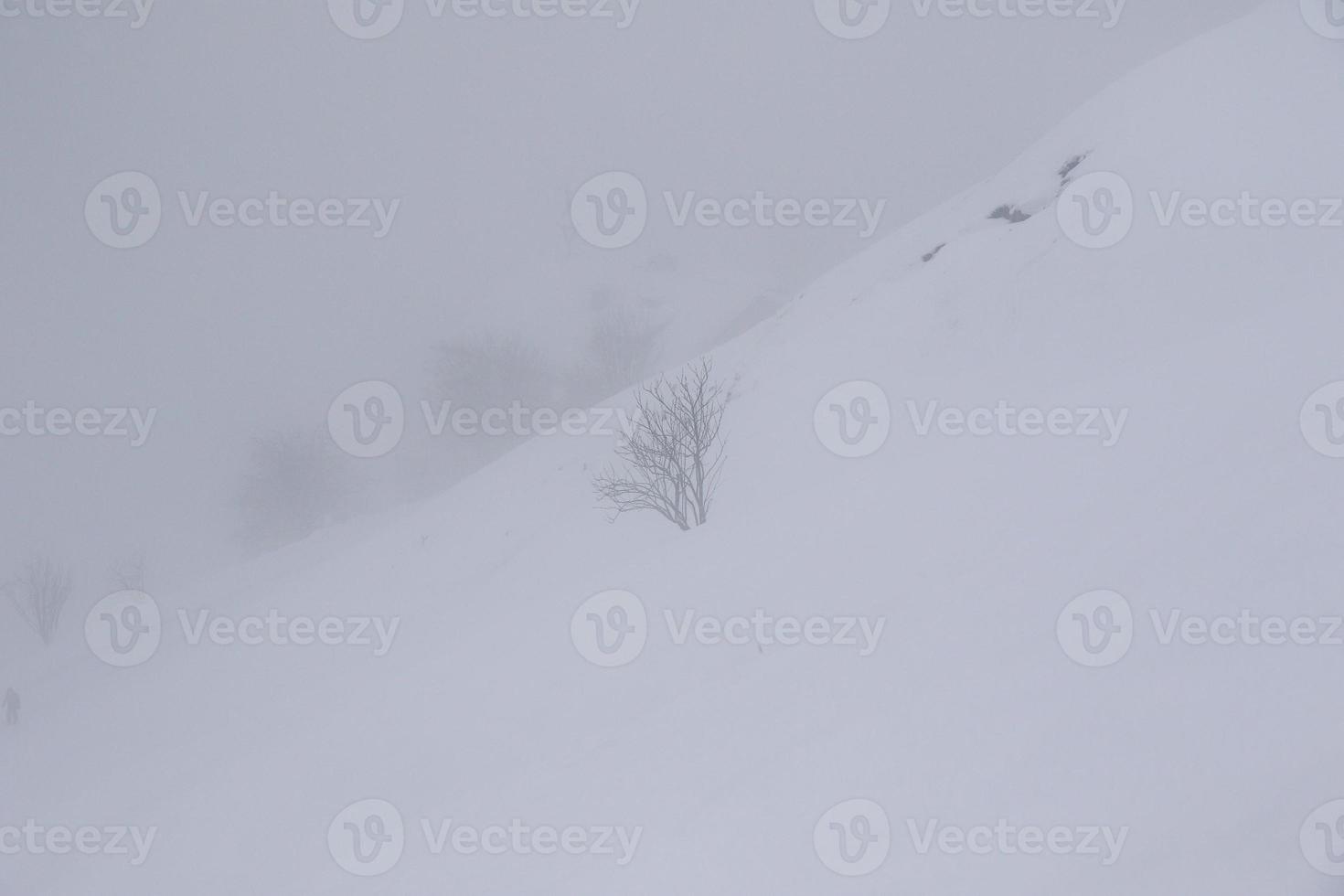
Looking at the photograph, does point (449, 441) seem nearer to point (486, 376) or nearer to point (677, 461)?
point (486, 376)

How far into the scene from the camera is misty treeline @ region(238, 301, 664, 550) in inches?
1208

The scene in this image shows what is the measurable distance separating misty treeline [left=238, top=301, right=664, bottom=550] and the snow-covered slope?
49.9ft

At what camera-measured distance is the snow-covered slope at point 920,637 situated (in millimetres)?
4879

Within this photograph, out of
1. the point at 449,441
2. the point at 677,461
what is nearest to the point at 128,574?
the point at 449,441

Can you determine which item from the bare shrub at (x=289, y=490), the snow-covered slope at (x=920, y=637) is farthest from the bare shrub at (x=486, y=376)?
the snow-covered slope at (x=920, y=637)

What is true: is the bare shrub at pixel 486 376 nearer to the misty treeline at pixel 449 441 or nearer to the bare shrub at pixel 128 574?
the misty treeline at pixel 449 441

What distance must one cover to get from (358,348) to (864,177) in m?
58.8

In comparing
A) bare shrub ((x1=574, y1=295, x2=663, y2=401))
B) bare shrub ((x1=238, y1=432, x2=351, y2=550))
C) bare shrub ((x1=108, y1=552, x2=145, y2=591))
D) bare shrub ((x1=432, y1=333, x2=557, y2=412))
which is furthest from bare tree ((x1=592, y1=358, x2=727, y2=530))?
bare shrub ((x1=108, y1=552, x2=145, y2=591))

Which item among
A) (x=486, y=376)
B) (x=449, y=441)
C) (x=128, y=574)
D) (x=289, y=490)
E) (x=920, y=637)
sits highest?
(x=486, y=376)

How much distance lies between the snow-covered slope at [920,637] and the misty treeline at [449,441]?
49.9ft

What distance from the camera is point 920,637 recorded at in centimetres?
659

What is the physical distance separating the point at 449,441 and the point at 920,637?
32238 millimetres

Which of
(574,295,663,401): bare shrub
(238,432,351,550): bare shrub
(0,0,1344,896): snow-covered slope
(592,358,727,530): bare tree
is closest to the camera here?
(0,0,1344,896): snow-covered slope

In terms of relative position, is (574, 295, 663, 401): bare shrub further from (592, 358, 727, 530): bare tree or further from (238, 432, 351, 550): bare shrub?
(592, 358, 727, 530): bare tree
